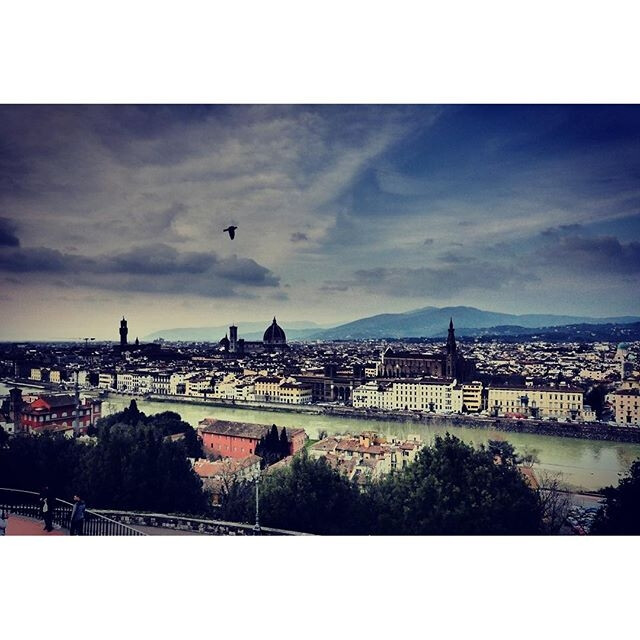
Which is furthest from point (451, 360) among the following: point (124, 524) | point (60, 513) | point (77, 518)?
point (60, 513)

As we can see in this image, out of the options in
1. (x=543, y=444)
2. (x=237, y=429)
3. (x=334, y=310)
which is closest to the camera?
(x=543, y=444)

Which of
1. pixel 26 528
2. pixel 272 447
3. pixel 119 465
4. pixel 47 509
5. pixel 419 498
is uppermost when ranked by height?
pixel 272 447

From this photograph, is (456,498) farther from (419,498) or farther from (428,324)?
(428,324)

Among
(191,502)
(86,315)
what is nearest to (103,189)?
(86,315)

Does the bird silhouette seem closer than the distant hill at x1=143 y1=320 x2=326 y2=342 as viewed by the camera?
Yes

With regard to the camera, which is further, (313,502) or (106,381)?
(106,381)

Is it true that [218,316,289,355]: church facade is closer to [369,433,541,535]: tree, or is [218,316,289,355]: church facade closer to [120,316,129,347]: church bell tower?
[120,316,129,347]: church bell tower

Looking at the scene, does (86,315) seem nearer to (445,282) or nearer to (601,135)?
(445,282)

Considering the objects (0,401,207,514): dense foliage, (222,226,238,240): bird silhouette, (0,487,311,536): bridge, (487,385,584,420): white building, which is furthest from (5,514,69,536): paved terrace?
(487,385,584,420): white building
